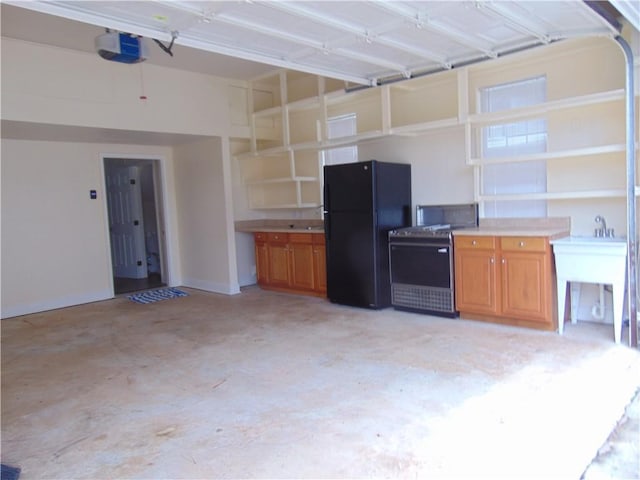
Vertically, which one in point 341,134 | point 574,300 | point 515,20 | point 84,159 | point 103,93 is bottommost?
point 574,300

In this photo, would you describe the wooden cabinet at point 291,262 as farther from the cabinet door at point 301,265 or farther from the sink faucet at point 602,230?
the sink faucet at point 602,230

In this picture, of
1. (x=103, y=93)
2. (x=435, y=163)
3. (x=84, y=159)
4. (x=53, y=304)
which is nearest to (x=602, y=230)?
(x=435, y=163)

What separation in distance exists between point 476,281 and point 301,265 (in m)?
2.35

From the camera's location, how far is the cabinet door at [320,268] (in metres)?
5.71

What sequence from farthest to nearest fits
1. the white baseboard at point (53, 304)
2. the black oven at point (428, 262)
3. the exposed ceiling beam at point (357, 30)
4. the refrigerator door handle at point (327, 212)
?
the white baseboard at point (53, 304), the refrigerator door handle at point (327, 212), the black oven at point (428, 262), the exposed ceiling beam at point (357, 30)

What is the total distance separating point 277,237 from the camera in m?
6.23

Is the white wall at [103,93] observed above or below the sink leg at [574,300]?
above

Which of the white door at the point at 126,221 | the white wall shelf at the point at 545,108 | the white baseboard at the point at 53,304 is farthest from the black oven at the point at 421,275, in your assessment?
the white door at the point at 126,221

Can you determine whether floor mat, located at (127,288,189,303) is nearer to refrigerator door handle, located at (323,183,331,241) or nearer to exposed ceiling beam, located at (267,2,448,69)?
refrigerator door handle, located at (323,183,331,241)

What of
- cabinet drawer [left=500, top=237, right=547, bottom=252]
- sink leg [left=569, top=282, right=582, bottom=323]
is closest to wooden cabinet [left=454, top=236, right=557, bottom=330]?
cabinet drawer [left=500, top=237, right=547, bottom=252]

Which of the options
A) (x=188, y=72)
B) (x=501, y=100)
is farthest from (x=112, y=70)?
(x=501, y=100)

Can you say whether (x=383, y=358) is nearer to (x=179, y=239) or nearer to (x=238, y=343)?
(x=238, y=343)

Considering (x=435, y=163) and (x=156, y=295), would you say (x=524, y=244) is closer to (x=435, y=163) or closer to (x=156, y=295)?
(x=435, y=163)

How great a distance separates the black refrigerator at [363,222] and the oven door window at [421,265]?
0.16 meters
